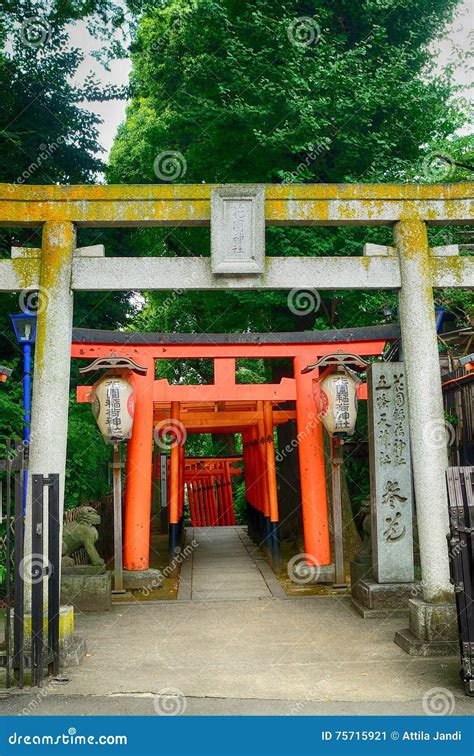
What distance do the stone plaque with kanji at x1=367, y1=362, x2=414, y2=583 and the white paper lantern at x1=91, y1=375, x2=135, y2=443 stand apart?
3.64 metres

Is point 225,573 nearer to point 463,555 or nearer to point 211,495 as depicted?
point 463,555

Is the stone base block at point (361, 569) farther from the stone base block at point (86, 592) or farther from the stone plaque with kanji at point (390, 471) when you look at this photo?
the stone base block at point (86, 592)

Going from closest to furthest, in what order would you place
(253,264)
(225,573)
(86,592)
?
(253,264), (86,592), (225,573)

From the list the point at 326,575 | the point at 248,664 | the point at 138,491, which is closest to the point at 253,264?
the point at 248,664

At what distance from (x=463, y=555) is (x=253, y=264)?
3.44m

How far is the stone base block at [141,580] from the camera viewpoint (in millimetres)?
11398

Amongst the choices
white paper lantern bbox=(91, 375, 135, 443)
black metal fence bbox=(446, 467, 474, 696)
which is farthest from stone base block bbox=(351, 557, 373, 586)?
white paper lantern bbox=(91, 375, 135, 443)

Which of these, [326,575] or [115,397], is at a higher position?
[115,397]

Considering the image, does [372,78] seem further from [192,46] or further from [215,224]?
[215,224]

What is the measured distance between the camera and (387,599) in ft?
28.9

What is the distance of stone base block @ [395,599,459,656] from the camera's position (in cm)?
682

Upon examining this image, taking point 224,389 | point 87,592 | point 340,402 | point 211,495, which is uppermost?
point 224,389

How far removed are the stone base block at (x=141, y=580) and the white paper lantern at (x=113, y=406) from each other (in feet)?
7.73

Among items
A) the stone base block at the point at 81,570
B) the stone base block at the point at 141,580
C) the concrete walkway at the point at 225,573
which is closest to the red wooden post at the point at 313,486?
the concrete walkway at the point at 225,573
